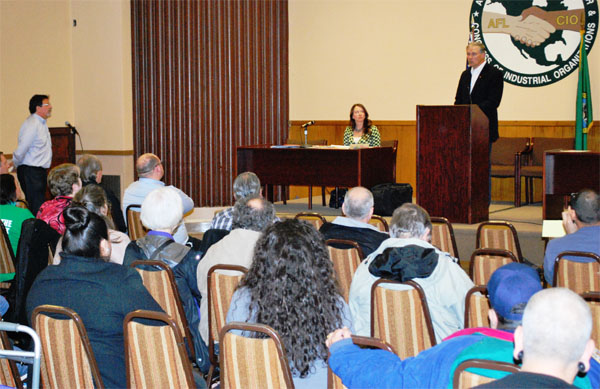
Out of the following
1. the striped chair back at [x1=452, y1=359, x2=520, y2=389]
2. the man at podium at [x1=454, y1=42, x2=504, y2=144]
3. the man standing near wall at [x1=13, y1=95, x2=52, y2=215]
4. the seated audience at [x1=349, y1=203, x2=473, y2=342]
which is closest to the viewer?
the striped chair back at [x1=452, y1=359, x2=520, y2=389]

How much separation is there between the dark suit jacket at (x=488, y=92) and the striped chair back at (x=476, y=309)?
387cm

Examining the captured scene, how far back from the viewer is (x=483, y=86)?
619 centimetres

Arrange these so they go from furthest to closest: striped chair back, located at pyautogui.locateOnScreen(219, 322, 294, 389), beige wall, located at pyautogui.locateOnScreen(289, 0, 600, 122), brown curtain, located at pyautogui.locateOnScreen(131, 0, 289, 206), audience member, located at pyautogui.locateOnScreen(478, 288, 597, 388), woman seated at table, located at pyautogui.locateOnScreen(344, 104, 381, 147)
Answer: brown curtain, located at pyautogui.locateOnScreen(131, 0, 289, 206), beige wall, located at pyautogui.locateOnScreen(289, 0, 600, 122), woman seated at table, located at pyautogui.locateOnScreen(344, 104, 381, 147), striped chair back, located at pyautogui.locateOnScreen(219, 322, 294, 389), audience member, located at pyautogui.locateOnScreen(478, 288, 597, 388)

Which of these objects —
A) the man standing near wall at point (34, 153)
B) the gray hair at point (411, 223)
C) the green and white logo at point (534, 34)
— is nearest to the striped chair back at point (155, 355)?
the gray hair at point (411, 223)

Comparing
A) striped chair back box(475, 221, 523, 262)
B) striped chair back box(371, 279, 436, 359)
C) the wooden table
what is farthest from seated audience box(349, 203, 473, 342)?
the wooden table

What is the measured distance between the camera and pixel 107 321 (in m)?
2.39

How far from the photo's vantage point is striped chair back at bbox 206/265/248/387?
2957mm

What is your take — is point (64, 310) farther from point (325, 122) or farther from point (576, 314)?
point (325, 122)

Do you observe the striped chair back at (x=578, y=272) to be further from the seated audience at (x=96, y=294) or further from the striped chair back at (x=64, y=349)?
the striped chair back at (x=64, y=349)

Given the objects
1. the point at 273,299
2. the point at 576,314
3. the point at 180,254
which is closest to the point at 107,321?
the point at 273,299

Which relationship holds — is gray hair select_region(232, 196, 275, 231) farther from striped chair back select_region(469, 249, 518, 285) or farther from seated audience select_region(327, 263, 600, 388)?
seated audience select_region(327, 263, 600, 388)

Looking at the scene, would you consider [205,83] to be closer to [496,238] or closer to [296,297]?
[496,238]

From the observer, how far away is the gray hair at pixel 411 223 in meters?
3.22

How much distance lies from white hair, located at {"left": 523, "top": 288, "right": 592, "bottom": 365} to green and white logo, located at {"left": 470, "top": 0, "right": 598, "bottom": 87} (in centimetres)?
710
